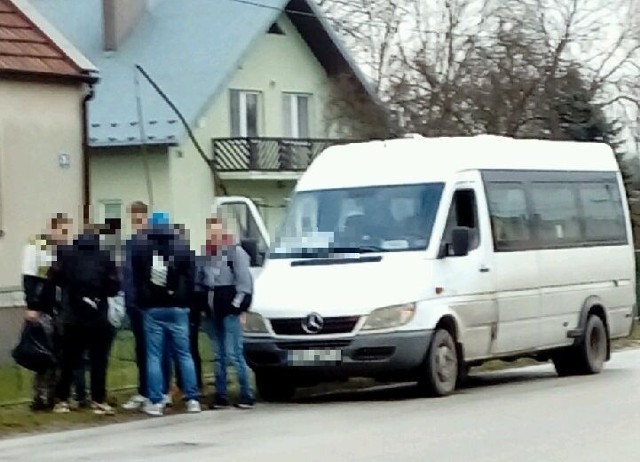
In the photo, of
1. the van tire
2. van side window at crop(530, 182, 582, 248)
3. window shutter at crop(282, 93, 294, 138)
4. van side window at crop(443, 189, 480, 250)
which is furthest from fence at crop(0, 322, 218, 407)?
window shutter at crop(282, 93, 294, 138)

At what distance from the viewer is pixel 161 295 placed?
16375 millimetres

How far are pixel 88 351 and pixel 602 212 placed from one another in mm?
7795

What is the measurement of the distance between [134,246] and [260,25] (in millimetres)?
25534

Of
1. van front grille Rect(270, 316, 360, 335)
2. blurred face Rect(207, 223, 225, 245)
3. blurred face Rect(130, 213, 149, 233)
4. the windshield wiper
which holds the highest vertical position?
blurred face Rect(130, 213, 149, 233)

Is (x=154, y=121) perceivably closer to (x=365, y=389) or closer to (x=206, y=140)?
(x=206, y=140)

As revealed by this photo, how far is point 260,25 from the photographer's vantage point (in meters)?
41.4

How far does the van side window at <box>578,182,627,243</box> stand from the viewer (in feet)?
69.2

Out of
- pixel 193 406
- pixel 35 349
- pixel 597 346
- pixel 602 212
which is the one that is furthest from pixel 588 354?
pixel 35 349

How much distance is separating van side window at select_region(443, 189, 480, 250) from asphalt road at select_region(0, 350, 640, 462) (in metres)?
1.69

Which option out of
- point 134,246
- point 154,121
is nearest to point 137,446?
point 134,246

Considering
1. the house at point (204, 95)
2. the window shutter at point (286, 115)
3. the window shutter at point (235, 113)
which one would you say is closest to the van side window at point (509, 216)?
the house at point (204, 95)

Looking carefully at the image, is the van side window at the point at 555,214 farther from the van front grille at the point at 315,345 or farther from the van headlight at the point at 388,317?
the van front grille at the point at 315,345

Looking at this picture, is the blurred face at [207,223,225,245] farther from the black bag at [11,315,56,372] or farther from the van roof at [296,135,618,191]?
the black bag at [11,315,56,372]

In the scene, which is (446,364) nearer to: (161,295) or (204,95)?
(161,295)
